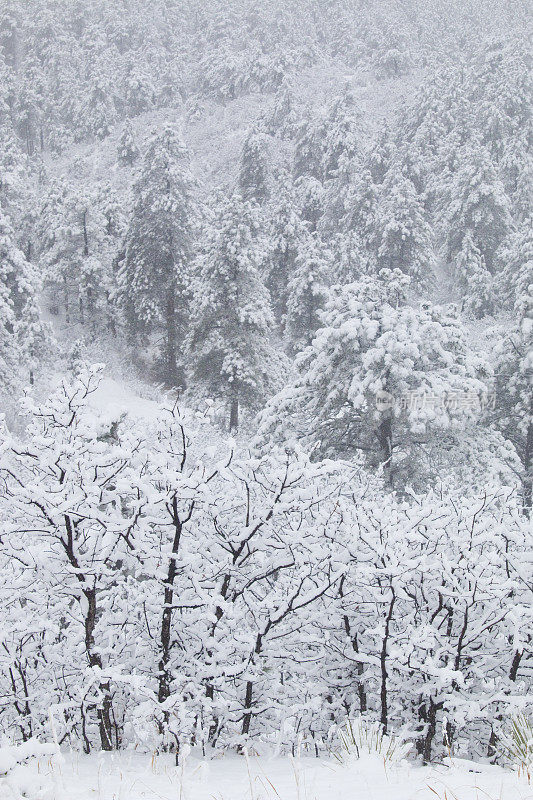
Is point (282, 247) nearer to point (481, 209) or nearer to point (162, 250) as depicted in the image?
point (162, 250)

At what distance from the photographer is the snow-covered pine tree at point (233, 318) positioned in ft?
81.4

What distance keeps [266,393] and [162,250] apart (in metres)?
9.40

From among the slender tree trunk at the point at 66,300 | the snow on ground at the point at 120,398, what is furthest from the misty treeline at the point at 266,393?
the snow on ground at the point at 120,398

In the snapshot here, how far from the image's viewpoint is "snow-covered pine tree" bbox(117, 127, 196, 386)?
2898 cm

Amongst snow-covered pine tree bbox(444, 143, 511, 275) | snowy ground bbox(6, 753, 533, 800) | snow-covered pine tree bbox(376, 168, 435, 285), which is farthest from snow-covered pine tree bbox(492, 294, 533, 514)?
snow-covered pine tree bbox(444, 143, 511, 275)

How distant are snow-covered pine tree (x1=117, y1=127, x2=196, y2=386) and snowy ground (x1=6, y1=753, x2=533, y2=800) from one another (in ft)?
85.5

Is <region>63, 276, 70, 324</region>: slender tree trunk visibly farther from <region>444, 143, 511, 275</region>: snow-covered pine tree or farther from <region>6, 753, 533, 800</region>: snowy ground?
<region>6, 753, 533, 800</region>: snowy ground

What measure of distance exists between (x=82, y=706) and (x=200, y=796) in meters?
2.05

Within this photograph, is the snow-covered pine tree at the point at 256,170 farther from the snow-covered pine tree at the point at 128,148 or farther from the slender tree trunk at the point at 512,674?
the slender tree trunk at the point at 512,674

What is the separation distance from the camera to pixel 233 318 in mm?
25281

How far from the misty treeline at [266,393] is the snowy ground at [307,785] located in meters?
0.86

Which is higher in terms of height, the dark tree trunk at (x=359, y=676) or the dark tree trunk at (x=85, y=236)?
the dark tree trunk at (x=85, y=236)

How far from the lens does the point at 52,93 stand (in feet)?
236

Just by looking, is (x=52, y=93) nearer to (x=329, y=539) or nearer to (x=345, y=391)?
(x=345, y=391)
